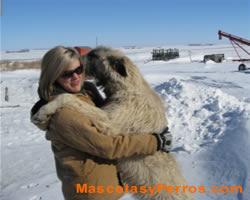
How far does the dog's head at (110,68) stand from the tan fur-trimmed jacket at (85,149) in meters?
0.56

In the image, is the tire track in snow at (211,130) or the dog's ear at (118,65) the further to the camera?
the tire track in snow at (211,130)

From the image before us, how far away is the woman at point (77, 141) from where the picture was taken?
216cm

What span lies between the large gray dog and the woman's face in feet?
0.26

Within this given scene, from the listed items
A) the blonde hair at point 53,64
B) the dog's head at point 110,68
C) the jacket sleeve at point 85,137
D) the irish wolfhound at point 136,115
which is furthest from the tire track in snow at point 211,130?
the blonde hair at point 53,64

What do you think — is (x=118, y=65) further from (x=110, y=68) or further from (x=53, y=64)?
(x=53, y=64)

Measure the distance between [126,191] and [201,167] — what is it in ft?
11.9

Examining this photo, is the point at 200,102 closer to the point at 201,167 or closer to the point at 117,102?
the point at 201,167

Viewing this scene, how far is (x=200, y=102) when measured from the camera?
10.2 m

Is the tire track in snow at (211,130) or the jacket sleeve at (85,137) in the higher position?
the jacket sleeve at (85,137)

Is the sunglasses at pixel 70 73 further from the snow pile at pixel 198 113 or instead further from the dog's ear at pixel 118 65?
the snow pile at pixel 198 113

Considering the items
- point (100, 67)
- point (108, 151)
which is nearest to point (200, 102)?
point (100, 67)

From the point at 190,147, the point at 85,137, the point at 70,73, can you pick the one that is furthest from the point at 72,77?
the point at 190,147

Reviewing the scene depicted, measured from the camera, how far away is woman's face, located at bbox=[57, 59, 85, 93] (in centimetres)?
235

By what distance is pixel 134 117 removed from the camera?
2527 millimetres
